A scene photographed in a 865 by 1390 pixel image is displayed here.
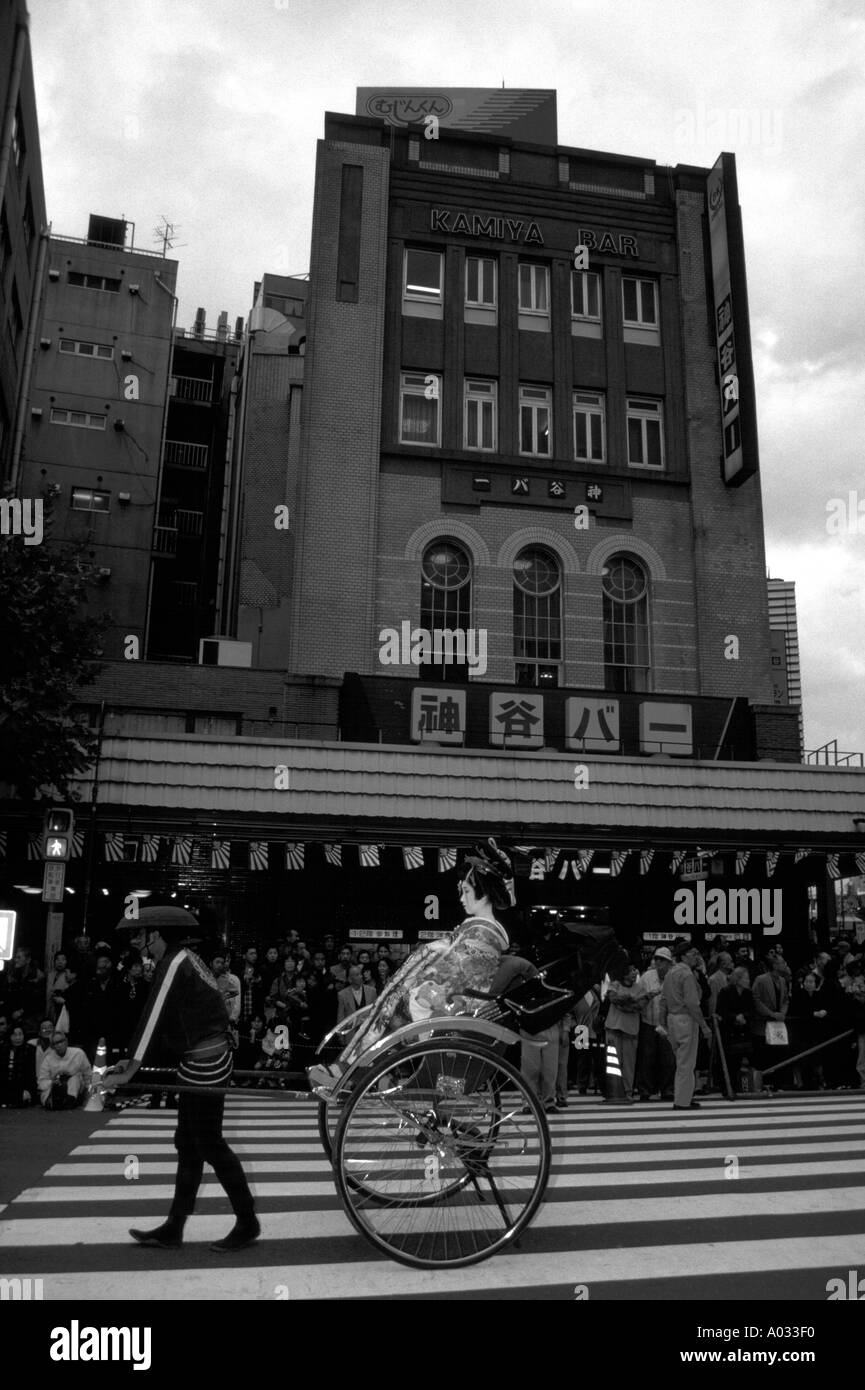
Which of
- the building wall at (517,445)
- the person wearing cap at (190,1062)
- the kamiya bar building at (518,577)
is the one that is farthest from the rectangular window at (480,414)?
the person wearing cap at (190,1062)

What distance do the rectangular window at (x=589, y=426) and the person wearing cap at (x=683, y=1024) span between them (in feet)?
53.6

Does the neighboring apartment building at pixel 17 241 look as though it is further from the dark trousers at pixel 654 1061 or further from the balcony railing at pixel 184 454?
the dark trousers at pixel 654 1061

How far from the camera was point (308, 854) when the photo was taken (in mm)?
22234

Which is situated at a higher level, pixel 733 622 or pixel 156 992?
pixel 733 622

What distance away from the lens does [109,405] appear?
42125 mm

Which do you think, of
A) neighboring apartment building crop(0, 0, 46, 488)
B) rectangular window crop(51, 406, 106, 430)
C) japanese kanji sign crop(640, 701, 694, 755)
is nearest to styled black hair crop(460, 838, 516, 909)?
japanese kanji sign crop(640, 701, 694, 755)

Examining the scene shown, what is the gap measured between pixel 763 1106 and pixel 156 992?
31.3 feet

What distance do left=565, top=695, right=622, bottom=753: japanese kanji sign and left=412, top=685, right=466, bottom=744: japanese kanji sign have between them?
2386mm

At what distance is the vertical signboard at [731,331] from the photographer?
25906 millimetres

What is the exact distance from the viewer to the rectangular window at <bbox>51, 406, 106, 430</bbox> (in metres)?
41.4

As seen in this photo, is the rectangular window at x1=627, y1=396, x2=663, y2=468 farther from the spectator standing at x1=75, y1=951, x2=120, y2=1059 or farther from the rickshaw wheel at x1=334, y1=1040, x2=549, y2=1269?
the rickshaw wheel at x1=334, y1=1040, x2=549, y2=1269

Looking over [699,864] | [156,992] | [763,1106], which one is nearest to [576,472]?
[699,864]

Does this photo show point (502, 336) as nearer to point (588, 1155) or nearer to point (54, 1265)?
point (588, 1155)
